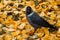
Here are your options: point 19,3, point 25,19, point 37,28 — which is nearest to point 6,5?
point 19,3

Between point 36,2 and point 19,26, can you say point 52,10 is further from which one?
point 19,26

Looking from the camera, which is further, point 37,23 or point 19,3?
point 19,3

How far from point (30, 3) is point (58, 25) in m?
1.05

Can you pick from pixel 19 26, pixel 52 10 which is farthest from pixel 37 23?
pixel 52 10

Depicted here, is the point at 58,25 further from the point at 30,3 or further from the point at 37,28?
the point at 30,3

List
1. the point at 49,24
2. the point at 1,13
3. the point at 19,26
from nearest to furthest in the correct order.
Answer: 1. the point at 49,24
2. the point at 19,26
3. the point at 1,13

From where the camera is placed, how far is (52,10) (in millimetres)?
6086

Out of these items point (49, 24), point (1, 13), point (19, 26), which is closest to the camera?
point (49, 24)

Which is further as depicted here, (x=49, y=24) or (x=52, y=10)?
(x=52, y=10)

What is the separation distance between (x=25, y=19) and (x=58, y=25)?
632 mm

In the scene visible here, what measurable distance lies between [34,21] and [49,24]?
256 millimetres

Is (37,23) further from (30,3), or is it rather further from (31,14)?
(30,3)

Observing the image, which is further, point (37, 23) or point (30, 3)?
point (30, 3)

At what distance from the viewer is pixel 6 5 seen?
20.8ft
